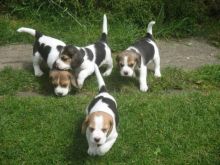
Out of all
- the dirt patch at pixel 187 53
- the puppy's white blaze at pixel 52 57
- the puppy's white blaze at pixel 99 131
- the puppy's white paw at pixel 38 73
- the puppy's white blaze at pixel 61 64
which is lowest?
the dirt patch at pixel 187 53

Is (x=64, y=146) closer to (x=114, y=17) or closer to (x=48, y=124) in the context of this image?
(x=48, y=124)

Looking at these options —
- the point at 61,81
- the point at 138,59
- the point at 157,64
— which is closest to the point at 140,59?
the point at 138,59

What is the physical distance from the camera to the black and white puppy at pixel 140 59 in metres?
7.45

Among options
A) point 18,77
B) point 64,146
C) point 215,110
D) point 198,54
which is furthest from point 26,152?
point 198,54

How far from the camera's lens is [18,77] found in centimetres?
811

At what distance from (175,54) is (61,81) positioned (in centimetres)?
312

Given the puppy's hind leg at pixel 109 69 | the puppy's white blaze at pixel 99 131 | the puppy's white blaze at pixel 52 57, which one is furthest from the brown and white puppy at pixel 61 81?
the puppy's white blaze at pixel 99 131

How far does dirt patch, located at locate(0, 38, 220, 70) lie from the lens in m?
8.93

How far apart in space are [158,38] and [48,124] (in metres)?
4.38

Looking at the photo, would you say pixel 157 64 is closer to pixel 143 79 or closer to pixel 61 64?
pixel 143 79

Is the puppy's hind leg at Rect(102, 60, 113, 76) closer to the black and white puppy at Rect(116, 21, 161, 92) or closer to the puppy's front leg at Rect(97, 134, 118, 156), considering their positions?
the black and white puppy at Rect(116, 21, 161, 92)

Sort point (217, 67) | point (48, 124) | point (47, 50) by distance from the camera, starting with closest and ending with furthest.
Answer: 1. point (48, 124)
2. point (47, 50)
3. point (217, 67)

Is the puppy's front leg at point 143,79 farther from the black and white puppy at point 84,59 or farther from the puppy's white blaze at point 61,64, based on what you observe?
the puppy's white blaze at point 61,64

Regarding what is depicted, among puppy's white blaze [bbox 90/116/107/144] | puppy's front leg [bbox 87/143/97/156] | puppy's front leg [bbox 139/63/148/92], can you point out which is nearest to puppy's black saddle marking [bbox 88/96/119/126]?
puppy's front leg [bbox 87/143/97/156]
